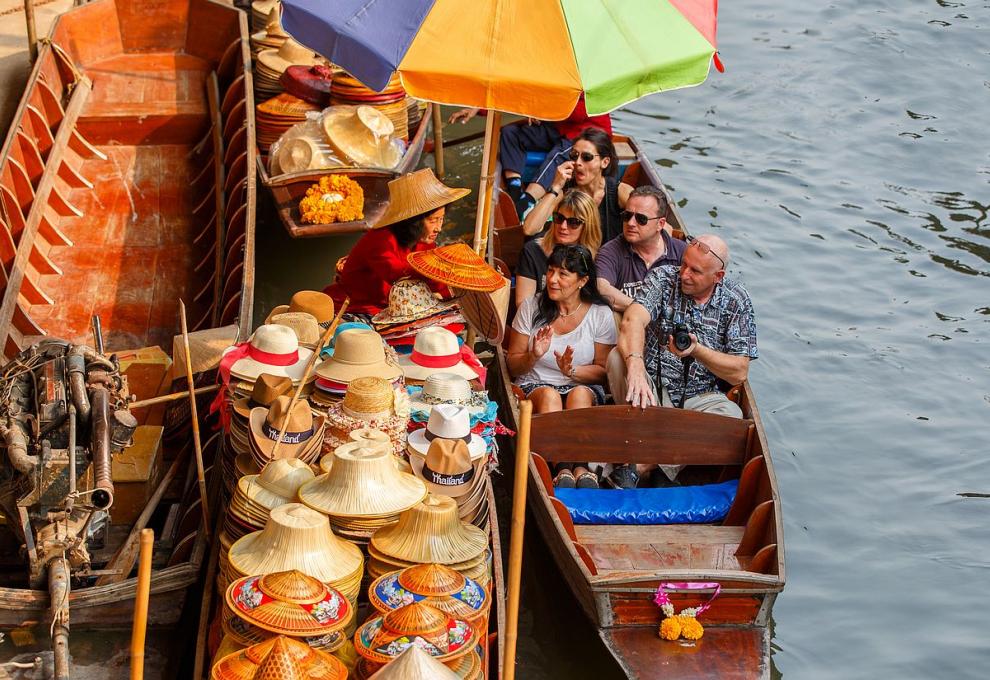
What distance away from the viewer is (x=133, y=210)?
832 centimetres

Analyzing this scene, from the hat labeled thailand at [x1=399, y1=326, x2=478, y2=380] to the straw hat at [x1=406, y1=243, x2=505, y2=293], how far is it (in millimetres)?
331

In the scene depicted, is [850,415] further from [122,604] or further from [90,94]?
[90,94]

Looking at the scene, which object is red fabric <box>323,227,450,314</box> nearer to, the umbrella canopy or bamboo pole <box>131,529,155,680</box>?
the umbrella canopy

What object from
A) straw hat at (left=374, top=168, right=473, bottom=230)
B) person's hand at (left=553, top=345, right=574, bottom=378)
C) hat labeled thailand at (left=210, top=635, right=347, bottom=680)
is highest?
straw hat at (left=374, top=168, right=473, bottom=230)

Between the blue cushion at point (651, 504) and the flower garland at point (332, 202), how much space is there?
2.81m

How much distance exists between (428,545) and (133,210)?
4.93 meters

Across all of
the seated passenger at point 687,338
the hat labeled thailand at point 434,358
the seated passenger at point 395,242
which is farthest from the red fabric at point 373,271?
the seated passenger at point 687,338

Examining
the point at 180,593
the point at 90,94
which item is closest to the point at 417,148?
the point at 90,94

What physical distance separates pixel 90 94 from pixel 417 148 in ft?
8.72

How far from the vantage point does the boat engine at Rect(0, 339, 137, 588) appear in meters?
4.32

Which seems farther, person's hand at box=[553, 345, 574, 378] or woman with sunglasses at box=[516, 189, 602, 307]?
woman with sunglasses at box=[516, 189, 602, 307]

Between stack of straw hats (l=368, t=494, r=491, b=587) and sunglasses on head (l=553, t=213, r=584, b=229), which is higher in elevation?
sunglasses on head (l=553, t=213, r=584, b=229)

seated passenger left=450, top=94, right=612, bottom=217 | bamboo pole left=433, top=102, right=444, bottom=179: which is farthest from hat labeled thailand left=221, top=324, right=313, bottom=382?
bamboo pole left=433, top=102, right=444, bottom=179

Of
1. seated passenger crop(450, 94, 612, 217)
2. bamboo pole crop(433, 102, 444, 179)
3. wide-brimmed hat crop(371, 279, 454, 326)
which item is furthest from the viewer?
bamboo pole crop(433, 102, 444, 179)
